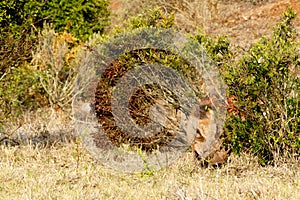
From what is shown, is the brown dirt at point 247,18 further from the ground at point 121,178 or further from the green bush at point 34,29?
the ground at point 121,178

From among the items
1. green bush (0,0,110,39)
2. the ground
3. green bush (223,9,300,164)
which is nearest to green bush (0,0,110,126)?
green bush (0,0,110,39)

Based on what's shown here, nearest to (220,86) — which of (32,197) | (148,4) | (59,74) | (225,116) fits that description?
(225,116)

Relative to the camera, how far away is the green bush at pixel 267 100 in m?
4.84

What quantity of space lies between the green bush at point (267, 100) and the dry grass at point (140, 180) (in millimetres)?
205

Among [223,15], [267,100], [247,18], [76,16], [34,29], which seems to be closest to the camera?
[267,100]

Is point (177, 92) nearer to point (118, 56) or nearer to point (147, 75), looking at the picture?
point (147, 75)

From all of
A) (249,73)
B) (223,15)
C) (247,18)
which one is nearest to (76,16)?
(223,15)

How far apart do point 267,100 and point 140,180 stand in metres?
1.45

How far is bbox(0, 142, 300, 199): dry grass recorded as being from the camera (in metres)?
3.81

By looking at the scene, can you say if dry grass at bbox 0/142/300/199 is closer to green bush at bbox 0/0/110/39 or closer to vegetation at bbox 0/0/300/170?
vegetation at bbox 0/0/300/170

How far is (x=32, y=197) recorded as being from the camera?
387cm

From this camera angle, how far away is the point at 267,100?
16.2 ft

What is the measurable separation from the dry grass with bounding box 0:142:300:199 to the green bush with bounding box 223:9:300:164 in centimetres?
20

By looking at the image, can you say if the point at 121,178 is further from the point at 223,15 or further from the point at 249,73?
the point at 223,15
